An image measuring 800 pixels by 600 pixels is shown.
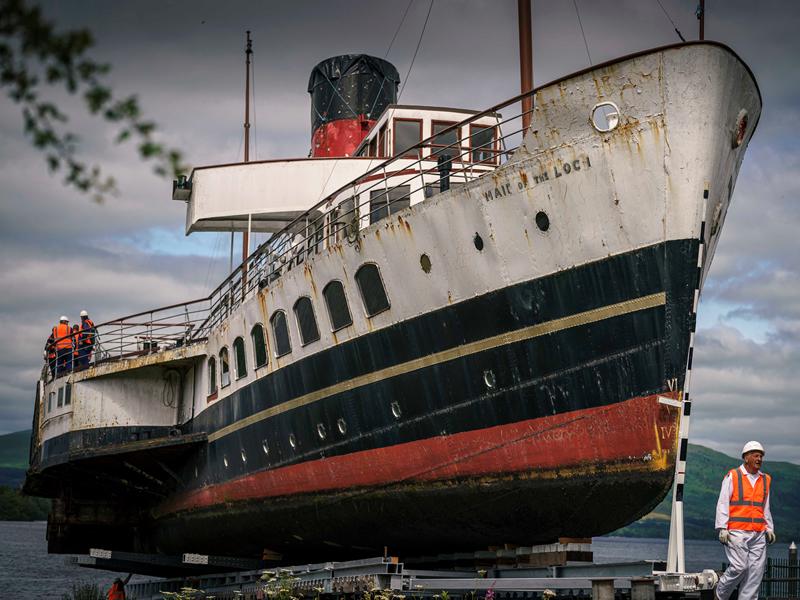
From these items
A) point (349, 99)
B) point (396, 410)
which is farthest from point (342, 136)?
point (396, 410)

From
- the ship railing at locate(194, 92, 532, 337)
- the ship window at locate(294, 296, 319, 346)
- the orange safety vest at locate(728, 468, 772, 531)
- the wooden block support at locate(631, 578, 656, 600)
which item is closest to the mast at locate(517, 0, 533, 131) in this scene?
the ship railing at locate(194, 92, 532, 337)

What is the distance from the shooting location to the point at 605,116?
12023 mm

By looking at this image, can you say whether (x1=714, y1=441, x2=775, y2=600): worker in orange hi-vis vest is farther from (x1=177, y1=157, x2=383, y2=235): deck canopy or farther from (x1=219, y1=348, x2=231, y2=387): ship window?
(x1=219, y1=348, x2=231, y2=387): ship window

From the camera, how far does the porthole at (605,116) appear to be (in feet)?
39.2

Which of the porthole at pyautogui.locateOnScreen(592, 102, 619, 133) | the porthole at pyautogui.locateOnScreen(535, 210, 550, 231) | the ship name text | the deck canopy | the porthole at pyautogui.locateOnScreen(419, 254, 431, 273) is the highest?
the deck canopy

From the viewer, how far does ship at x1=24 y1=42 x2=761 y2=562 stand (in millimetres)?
11648

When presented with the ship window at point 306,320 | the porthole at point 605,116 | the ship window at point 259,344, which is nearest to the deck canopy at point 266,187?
the ship window at point 259,344

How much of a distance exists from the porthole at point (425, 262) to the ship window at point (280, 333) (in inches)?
148

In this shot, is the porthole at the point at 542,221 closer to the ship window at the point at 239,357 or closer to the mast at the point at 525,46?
the mast at the point at 525,46

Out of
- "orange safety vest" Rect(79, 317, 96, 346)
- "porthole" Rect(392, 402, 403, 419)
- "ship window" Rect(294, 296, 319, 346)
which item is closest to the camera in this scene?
"porthole" Rect(392, 402, 403, 419)

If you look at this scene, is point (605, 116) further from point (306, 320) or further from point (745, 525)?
point (306, 320)

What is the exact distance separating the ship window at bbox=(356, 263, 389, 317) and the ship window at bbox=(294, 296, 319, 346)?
1.41 metres

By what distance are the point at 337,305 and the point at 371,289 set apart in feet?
3.04

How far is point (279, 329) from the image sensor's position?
17.0 m
